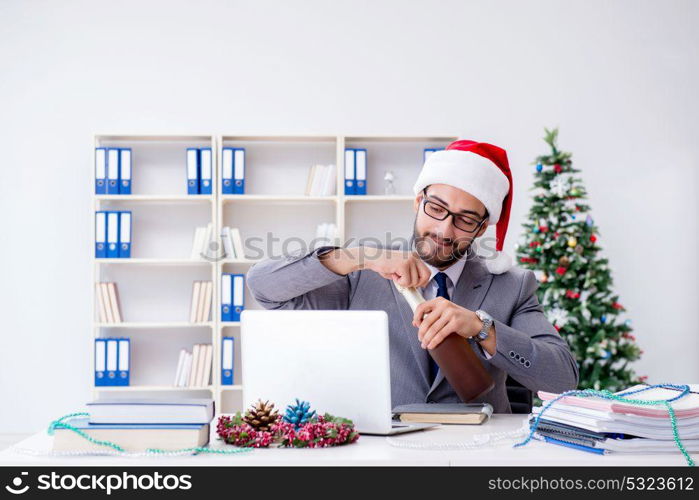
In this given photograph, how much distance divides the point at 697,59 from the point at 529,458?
4295 mm

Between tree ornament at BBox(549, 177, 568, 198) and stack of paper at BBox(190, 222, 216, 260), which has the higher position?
tree ornament at BBox(549, 177, 568, 198)

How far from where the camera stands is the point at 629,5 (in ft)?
15.4

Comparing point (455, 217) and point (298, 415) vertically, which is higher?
point (455, 217)

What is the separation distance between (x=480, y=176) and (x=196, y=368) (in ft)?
9.16

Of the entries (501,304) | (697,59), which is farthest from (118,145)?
(697,59)

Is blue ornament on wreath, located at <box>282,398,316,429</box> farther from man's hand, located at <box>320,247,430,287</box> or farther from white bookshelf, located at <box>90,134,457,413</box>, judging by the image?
white bookshelf, located at <box>90,134,457,413</box>

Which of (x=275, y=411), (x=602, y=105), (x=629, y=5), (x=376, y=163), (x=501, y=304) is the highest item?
(x=629, y=5)

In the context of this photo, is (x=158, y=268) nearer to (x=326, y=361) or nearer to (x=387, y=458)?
(x=326, y=361)

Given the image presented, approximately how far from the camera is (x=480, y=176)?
205 cm

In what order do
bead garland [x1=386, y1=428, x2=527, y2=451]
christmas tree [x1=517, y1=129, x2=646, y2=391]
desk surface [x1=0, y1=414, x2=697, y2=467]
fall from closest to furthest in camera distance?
desk surface [x1=0, y1=414, x2=697, y2=467], bead garland [x1=386, y1=428, x2=527, y2=451], christmas tree [x1=517, y1=129, x2=646, y2=391]

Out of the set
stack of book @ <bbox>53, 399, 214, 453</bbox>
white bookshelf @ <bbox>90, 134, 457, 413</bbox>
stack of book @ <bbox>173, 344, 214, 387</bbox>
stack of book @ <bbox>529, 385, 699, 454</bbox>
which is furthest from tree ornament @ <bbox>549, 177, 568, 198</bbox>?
stack of book @ <bbox>53, 399, 214, 453</bbox>

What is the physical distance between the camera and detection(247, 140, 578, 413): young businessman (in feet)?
5.98

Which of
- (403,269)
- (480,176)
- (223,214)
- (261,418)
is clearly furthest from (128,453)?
(223,214)

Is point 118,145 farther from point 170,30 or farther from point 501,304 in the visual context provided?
point 501,304
